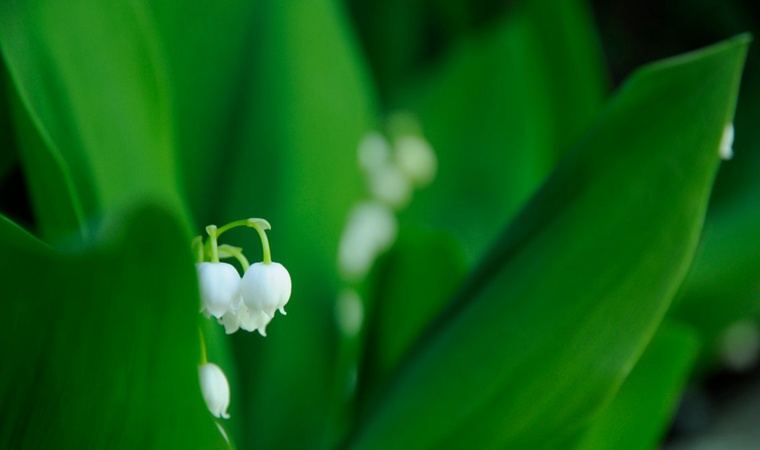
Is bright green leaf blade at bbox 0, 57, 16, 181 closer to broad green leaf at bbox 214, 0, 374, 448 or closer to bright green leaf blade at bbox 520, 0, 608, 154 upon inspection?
broad green leaf at bbox 214, 0, 374, 448

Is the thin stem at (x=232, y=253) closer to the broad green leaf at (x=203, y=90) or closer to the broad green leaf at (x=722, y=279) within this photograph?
the broad green leaf at (x=203, y=90)

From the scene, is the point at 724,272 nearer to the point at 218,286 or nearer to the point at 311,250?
the point at 311,250

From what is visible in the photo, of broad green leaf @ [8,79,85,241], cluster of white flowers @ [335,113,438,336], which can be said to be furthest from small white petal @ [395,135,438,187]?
broad green leaf @ [8,79,85,241]

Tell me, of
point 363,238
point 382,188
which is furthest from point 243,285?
point 382,188

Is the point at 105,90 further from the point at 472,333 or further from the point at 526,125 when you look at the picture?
the point at 526,125

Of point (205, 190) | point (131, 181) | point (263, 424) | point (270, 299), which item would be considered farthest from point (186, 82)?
point (270, 299)

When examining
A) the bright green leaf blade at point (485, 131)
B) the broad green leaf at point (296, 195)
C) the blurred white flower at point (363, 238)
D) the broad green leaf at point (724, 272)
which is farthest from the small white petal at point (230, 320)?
the broad green leaf at point (724, 272)
